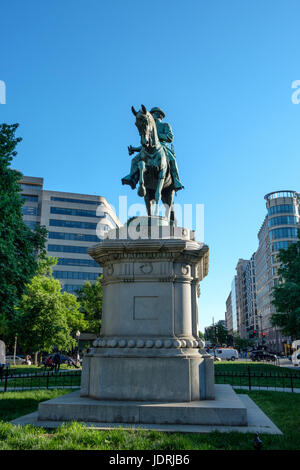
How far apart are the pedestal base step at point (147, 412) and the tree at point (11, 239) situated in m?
11.5

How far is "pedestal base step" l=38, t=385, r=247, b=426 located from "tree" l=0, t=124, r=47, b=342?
11.5 metres

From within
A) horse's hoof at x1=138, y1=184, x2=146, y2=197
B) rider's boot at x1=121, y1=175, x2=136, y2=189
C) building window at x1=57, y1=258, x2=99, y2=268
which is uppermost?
building window at x1=57, y1=258, x2=99, y2=268

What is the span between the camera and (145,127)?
11.2 metres

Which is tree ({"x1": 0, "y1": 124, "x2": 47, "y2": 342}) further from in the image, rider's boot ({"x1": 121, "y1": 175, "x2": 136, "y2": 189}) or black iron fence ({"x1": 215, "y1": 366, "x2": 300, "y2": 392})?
black iron fence ({"x1": 215, "y1": 366, "x2": 300, "y2": 392})

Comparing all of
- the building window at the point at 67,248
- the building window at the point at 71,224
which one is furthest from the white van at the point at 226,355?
the building window at the point at 71,224

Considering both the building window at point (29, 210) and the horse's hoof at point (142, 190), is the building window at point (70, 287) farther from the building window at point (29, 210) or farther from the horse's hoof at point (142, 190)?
the horse's hoof at point (142, 190)

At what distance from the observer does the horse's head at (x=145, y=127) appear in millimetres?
11078

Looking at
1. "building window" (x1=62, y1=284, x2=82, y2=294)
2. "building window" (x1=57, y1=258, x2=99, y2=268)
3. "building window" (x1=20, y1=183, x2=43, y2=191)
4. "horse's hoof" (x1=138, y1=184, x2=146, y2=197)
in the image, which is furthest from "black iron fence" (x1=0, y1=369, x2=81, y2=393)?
"building window" (x1=20, y1=183, x2=43, y2=191)

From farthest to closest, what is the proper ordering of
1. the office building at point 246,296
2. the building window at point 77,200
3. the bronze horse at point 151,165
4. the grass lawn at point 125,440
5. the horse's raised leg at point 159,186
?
the office building at point 246,296 < the building window at point 77,200 < the horse's raised leg at point 159,186 < the bronze horse at point 151,165 < the grass lawn at point 125,440

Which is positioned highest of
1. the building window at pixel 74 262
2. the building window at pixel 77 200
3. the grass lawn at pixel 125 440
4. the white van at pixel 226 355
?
the building window at pixel 77 200

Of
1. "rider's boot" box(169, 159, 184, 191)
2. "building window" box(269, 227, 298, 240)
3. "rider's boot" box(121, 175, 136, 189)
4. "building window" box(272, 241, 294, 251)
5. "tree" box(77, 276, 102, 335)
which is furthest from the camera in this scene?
"building window" box(269, 227, 298, 240)

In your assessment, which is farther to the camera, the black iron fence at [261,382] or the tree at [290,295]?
the tree at [290,295]

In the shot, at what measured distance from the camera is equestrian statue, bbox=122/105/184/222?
447 inches
